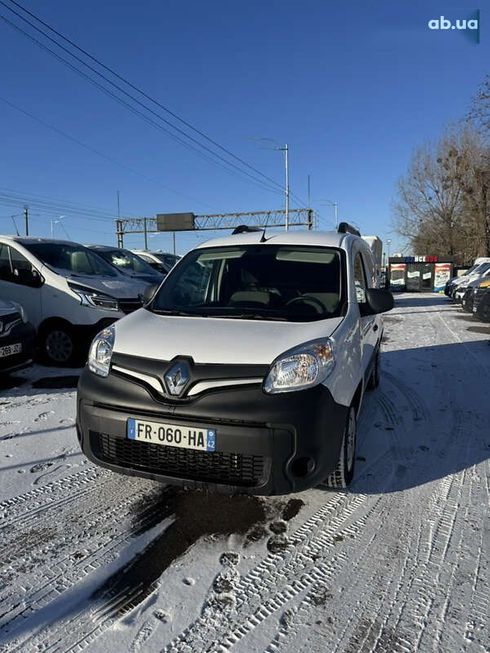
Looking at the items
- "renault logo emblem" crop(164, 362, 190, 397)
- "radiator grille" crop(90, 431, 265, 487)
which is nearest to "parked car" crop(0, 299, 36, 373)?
"radiator grille" crop(90, 431, 265, 487)

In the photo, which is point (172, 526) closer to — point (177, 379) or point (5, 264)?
point (177, 379)

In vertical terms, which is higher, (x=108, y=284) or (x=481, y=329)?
(x=108, y=284)

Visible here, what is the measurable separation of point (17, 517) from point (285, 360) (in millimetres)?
2004

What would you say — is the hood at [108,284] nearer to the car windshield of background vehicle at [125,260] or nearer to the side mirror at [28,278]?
→ the side mirror at [28,278]

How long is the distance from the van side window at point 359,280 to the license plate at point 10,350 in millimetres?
4277

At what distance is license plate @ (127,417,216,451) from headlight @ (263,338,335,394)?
0.43 m

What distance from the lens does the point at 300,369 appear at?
104 inches

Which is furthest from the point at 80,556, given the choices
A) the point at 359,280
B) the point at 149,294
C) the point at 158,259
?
the point at 158,259

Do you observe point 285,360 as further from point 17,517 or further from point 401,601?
point 17,517

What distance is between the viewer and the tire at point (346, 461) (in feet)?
9.90

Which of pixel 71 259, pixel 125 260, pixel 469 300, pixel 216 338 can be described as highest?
pixel 125 260

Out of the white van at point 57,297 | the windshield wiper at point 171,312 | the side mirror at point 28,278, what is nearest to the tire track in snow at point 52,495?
the windshield wiper at point 171,312

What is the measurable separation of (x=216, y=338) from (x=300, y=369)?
568 mm

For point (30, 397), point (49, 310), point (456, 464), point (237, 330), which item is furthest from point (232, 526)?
point (49, 310)
